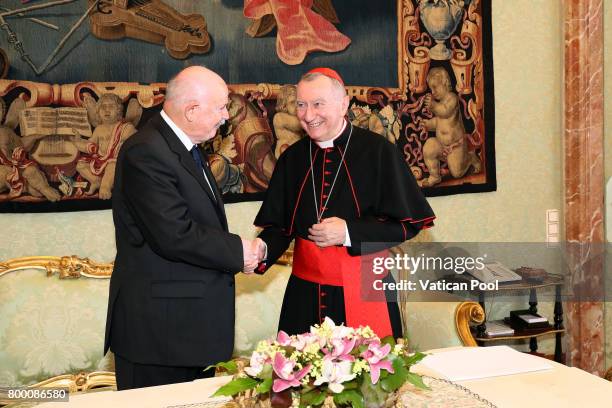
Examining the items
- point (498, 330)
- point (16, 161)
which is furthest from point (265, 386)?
point (498, 330)

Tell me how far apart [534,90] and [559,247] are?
1110mm

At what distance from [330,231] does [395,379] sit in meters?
1.38

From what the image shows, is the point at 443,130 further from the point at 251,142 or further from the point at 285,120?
the point at 251,142

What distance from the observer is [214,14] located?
414 cm

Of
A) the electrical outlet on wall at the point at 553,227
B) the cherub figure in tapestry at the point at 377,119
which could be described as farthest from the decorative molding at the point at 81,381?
the electrical outlet on wall at the point at 553,227

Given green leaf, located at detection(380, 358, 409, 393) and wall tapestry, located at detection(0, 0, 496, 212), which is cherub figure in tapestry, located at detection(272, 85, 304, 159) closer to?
wall tapestry, located at detection(0, 0, 496, 212)

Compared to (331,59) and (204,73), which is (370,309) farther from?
(331,59)

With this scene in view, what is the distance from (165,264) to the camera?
2848 millimetres

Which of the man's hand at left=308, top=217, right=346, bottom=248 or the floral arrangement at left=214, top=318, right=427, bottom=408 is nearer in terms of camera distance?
the floral arrangement at left=214, top=318, right=427, bottom=408

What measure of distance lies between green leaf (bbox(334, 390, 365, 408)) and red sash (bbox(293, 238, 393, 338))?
1448 millimetres

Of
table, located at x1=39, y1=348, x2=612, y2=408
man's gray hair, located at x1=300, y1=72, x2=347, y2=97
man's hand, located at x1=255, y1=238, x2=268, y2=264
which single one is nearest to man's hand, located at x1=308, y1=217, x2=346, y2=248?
man's hand, located at x1=255, y1=238, x2=268, y2=264

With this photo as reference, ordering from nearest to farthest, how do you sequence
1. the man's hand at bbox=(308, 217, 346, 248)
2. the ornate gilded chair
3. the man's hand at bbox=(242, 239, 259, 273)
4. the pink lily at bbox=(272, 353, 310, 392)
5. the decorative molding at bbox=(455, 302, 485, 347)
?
the pink lily at bbox=(272, 353, 310, 392)
the man's hand at bbox=(242, 239, 259, 273)
the man's hand at bbox=(308, 217, 346, 248)
the decorative molding at bbox=(455, 302, 485, 347)
the ornate gilded chair

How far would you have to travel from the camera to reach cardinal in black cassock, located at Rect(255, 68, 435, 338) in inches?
128

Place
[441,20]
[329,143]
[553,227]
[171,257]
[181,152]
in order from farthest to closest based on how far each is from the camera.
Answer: [553,227] → [441,20] → [329,143] → [181,152] → [171,257]
